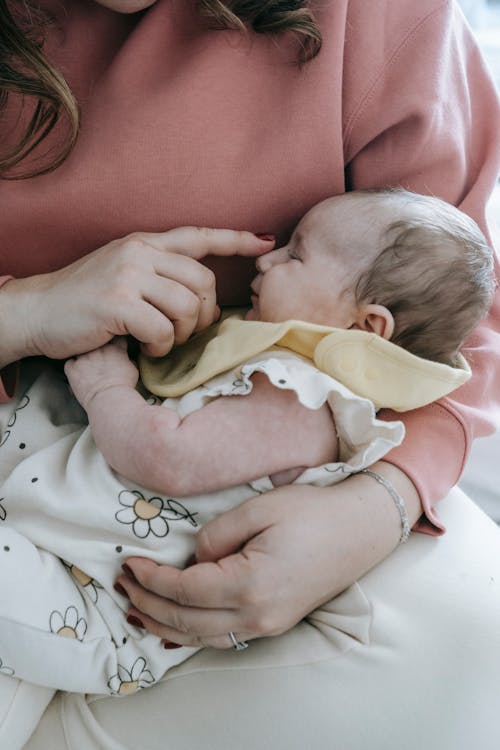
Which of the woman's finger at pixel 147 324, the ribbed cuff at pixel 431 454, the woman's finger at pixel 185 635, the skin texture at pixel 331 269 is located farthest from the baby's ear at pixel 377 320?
the woman's finger at pixel 185 635

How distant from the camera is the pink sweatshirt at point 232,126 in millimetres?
894

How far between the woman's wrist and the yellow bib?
0.56 feet

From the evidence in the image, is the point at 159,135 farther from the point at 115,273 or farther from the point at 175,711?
the point at 175,711

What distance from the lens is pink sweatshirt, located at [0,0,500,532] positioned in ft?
2.93

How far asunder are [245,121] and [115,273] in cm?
25

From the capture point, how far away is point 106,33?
905mm

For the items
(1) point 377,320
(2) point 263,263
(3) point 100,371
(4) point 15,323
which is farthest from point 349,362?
(4) point 15,323

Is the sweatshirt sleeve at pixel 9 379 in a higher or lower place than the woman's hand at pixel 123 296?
lower

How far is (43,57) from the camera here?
33.4 inches

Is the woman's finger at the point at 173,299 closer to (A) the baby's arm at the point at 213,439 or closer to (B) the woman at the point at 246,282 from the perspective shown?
(B) the woman at the point at 246,282

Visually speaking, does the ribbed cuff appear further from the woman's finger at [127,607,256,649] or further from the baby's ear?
the woman's finger at [127,607,256,649]

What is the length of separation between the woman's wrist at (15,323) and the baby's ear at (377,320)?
0.39 meters

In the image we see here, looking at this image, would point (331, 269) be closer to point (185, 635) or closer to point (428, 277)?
point (428, 277)

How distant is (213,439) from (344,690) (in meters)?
0.28
